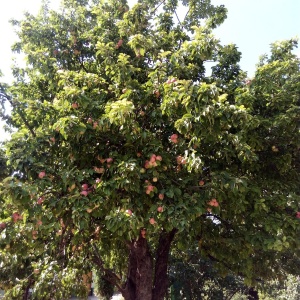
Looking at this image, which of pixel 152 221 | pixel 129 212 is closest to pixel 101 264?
pixel 152 221

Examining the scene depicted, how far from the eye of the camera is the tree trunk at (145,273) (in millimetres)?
6504

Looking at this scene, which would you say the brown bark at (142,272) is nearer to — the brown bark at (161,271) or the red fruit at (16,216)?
the brown bark at (161,271)

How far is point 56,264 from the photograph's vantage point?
4629mm

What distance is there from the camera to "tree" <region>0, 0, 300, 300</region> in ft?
14.5

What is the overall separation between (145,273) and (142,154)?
2.80 metres

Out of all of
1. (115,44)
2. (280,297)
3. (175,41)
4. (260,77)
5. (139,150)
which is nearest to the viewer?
(139,150)

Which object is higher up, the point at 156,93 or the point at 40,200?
the point at 156,93

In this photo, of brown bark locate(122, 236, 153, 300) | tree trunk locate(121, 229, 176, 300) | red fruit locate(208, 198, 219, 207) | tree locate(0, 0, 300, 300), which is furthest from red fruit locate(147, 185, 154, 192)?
brown bark locate(122, 236, 153, 300)

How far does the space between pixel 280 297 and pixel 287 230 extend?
1209 cm

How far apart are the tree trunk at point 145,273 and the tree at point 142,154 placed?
0.02 meters

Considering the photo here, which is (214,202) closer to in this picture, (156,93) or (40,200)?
(156,93)

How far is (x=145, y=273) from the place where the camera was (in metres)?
6.54

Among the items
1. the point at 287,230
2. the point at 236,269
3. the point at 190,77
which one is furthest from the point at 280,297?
the point at 190,77

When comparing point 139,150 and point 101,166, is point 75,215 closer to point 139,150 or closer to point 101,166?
point 101,166
